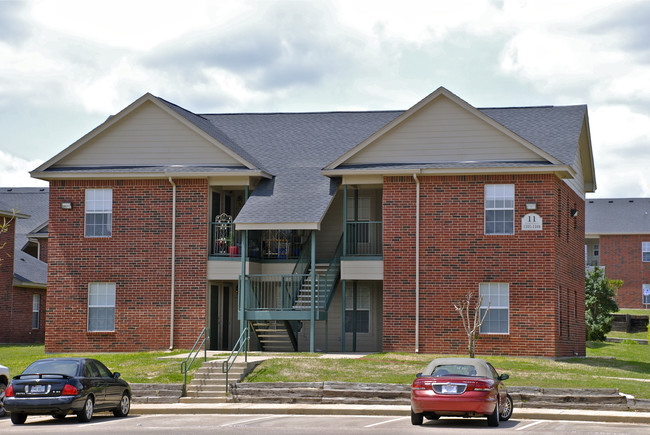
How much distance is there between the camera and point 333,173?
32.0 m

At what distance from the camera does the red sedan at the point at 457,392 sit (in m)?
18.6

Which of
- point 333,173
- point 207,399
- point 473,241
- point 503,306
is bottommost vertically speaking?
point 207,399

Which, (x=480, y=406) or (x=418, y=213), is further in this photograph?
(x=418, y=213)

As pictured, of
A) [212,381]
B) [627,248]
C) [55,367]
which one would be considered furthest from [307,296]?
[627,248]

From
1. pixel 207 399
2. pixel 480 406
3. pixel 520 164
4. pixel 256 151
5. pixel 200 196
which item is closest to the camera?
pixel 480 406

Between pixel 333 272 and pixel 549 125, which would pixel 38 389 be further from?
pixel 549 125

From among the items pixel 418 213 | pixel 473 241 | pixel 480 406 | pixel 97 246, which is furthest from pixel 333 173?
pixel 480 406

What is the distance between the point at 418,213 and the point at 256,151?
7928 millimetres

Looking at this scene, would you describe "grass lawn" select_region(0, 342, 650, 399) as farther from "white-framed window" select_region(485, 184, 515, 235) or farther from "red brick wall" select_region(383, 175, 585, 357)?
"white-framed window" select_region(485, 184, 515, 235)

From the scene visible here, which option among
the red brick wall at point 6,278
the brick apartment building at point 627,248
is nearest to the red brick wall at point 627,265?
the brick apartment building at point 627,248

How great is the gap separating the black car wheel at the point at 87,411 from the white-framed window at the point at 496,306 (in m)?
14.3

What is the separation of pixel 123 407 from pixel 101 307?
11798 mm

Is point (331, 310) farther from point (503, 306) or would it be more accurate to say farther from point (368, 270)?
point (503, 306)

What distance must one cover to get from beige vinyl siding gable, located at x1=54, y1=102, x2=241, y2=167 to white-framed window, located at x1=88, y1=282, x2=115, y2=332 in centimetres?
430
